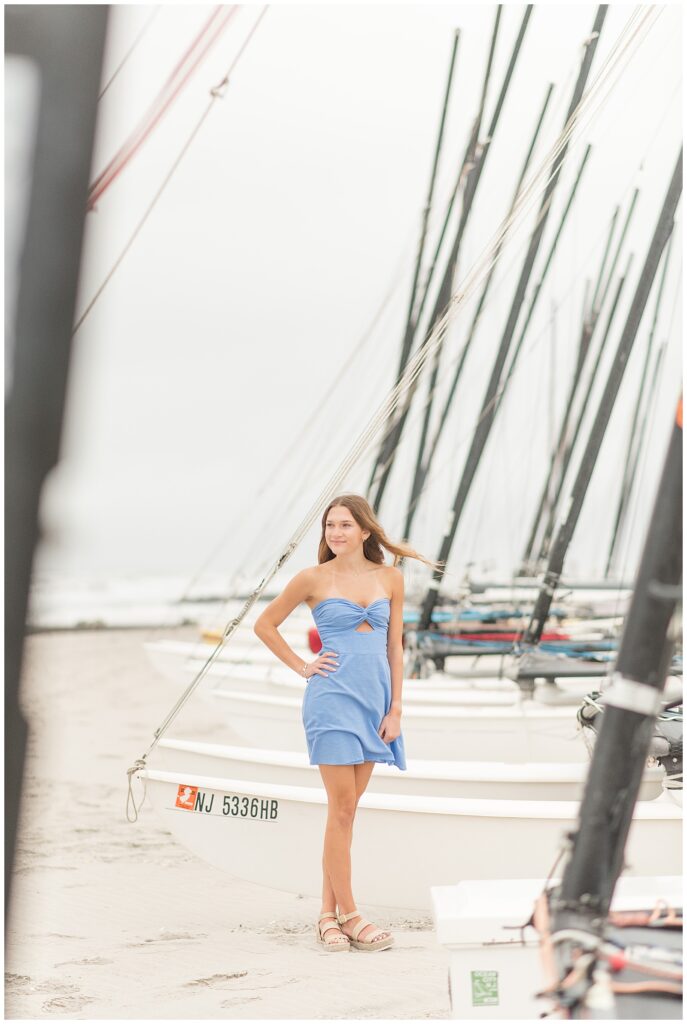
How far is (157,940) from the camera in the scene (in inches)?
177

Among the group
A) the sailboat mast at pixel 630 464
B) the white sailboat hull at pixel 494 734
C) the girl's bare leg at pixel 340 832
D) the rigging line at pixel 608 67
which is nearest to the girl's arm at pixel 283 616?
the girl's bare leg at pixel 340 832

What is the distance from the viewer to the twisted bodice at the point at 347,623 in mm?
4043

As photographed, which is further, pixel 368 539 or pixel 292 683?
pixel 292 683

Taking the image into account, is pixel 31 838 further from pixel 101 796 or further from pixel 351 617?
pixel 351 617

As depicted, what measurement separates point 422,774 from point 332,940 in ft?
4.24

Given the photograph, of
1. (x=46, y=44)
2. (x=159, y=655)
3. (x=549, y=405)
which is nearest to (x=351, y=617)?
(x=46, y=44)

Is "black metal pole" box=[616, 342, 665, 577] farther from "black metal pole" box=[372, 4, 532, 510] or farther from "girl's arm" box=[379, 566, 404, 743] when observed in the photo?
"girl's arm" box=[379, 566, 404, 743]

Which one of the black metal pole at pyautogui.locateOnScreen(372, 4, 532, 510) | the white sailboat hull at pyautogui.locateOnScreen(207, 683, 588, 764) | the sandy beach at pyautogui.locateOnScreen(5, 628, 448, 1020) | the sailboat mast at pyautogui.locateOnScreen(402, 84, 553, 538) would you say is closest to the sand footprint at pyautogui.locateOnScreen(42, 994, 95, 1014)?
the sandy beach at pyautogui.locateOnScreen(5, 628, 448, 1020)

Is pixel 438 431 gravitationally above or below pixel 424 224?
below

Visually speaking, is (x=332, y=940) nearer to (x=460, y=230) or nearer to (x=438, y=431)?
(x=460, y=230)

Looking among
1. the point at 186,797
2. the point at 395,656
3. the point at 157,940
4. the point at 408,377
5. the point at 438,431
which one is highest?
the point at 438,431

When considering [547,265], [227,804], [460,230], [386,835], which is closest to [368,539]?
[386,835]

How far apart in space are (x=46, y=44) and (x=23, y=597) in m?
0.56

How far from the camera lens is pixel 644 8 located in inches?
182
